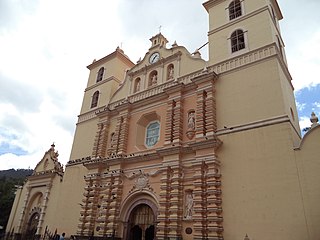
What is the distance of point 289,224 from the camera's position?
891cm

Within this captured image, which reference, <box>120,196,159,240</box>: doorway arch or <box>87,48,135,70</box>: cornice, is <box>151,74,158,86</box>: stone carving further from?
<box>120,196,159,240</box>: doorway arch

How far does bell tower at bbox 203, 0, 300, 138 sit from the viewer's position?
447 inches

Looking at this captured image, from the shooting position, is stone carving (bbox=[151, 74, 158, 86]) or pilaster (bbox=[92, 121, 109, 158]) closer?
stone carving (bbox=[151, 74, 158, 86])

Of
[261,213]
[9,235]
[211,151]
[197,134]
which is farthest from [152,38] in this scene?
[9,235]

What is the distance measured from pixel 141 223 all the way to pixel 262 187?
666 cm

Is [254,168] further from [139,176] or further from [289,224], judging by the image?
[139,176]

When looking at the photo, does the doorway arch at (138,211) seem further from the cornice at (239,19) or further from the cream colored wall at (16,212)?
the cream colored wall at (16,212)

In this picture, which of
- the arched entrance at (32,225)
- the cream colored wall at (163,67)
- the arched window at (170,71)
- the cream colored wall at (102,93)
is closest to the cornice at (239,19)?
the cream colored wall at (163,67)

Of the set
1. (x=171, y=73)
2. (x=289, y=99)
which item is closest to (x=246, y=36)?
(x=289, y=99)

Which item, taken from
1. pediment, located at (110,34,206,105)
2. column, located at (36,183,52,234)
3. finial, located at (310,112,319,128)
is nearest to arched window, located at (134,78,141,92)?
pediment, located at (110,34,206,105)

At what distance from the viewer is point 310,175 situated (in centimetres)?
906

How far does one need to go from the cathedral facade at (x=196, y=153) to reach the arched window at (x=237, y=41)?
2.4 inches

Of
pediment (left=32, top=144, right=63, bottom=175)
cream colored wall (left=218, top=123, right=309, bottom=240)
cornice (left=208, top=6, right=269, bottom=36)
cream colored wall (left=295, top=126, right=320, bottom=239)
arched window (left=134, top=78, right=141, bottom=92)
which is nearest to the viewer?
cream colored wall (left=295, top=126, right=320, bottom=239)

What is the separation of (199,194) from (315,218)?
4320mm
